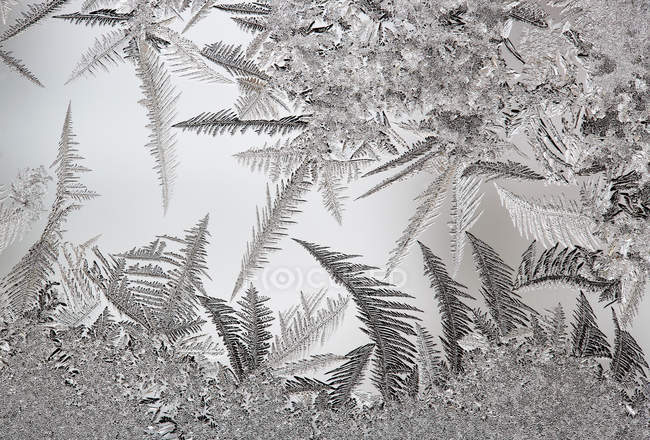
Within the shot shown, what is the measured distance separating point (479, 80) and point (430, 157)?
0.09 meters

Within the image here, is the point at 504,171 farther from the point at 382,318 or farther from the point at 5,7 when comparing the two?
the point at 5,7

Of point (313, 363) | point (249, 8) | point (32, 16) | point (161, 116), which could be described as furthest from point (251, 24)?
point (313, 363)

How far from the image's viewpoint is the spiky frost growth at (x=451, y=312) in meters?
0.51

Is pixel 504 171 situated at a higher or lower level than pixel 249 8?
lower

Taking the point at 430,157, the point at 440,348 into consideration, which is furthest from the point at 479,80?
the point at 440,348

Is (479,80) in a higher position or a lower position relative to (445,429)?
higher

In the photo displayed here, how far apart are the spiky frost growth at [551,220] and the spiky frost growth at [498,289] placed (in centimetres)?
4

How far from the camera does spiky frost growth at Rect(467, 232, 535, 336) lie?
512mm

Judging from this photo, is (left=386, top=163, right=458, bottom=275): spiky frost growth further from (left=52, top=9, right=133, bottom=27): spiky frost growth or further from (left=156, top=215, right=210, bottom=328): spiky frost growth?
(left=52, top=9, right=133, bottom=27): spiky frost growth

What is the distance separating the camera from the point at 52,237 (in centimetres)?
55

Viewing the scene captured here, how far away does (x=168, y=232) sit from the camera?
1.75 ft

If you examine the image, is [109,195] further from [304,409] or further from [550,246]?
[550,246]

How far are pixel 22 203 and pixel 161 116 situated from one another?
0.58 ft

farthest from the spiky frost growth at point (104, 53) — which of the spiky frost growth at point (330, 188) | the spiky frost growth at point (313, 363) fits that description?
the spiky frost growth at point (313, 363)
